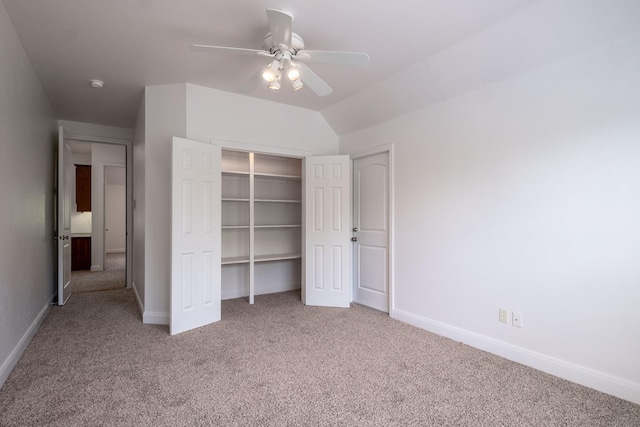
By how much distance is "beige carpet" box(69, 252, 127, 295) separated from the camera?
5211mm

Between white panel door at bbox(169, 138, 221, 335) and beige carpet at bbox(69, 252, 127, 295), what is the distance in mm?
2726

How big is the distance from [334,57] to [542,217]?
2010 millimetres

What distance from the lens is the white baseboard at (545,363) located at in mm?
2109

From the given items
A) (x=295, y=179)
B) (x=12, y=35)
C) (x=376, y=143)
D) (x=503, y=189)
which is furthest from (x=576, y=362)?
(x=12, y=35)

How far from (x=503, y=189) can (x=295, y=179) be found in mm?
3068

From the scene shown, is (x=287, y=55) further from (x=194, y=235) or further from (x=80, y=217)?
(x=80, y=217)

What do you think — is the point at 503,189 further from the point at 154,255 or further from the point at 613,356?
the point at 154,255

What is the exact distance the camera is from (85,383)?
2.24 meters

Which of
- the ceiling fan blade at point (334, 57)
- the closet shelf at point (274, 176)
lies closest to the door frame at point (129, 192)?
the closet shelf at point (274, 176)

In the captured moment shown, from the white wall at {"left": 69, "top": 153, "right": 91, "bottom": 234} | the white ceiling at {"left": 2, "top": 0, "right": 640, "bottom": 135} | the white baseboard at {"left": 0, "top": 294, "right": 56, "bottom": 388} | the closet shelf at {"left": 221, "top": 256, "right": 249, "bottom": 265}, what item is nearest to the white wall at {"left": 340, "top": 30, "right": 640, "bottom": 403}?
the white ceiling at {"left": 2, "top": 0, "right": 640, "bottom": 135}

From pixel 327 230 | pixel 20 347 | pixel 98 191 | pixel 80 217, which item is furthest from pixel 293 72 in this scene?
pixel 80 217

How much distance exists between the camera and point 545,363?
2.46 m

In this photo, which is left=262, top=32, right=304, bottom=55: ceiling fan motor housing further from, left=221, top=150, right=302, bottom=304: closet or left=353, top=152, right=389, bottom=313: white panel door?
left=221, top=150, right=302, bottom=304: closet

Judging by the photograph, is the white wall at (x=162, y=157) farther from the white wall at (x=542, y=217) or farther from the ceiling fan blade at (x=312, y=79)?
the white wall at (x=542, y=217)
